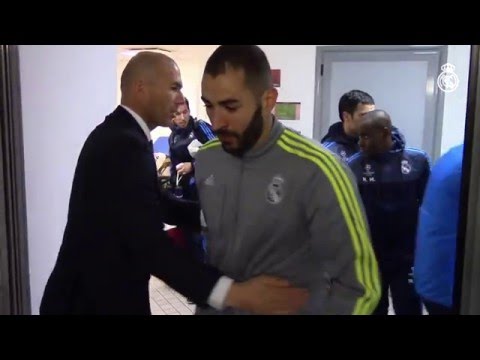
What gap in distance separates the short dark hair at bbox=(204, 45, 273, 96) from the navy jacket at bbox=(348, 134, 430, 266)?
0.73 m

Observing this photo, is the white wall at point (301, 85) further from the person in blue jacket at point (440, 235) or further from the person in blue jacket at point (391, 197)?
the person in blue jacket at point (440, 235)

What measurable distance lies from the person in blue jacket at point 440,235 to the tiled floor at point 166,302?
0.68 metres

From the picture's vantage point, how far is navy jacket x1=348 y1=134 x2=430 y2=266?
1.60 metres

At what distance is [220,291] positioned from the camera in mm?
1032

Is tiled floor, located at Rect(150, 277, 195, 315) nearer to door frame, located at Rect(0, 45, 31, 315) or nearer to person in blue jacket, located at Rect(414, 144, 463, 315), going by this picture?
door frame, located at Rect(0, 45, 31, 315)

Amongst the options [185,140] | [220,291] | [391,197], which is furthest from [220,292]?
[391,197]

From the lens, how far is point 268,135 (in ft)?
3.37

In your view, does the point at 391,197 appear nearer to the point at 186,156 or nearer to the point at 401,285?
the point at 401,285

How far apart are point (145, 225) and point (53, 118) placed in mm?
510

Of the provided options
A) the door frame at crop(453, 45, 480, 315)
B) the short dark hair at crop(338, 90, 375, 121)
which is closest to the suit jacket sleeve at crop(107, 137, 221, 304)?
the door frame at crop(453, 45, 480, 315)
